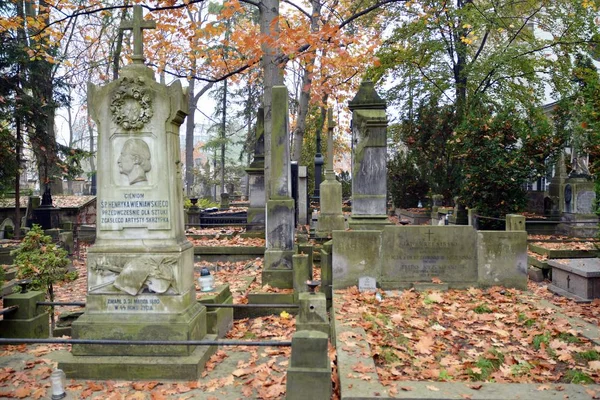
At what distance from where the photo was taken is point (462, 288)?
24.7 ft

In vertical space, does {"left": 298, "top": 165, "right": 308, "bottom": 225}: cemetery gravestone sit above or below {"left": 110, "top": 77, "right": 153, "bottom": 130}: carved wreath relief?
below

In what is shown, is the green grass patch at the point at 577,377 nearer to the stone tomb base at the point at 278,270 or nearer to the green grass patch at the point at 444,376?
the green grass patch at the point at 444,376

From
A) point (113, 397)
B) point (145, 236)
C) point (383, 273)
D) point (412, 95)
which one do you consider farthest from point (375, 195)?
point (412, 95)

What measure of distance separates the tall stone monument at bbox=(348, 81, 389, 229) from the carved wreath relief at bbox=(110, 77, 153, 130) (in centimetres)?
693

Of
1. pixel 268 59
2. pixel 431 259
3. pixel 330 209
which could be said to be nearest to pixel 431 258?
pixel 431 259

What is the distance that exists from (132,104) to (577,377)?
556 cm

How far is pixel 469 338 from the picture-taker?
17.8ft

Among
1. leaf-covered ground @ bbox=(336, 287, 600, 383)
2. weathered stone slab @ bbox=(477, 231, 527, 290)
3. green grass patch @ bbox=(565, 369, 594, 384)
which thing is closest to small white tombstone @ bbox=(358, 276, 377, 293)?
leaf-covered ground @ bbox=(336, 287, 600, 383)

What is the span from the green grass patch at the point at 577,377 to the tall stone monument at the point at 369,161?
6.81m

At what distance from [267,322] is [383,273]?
2.12 meters

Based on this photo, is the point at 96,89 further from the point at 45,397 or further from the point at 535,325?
the point at 535,325

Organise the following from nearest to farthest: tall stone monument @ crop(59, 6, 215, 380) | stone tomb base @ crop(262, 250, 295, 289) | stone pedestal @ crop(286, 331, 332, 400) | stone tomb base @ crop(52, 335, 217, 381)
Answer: stone pedestal @ crop(286, 331, 332, 400)
stone tomb base @ crop(52, 335, 217, 381)
tall stone monument @ crop(59, 6, 215, 380)
stone tomb base @ crop(262, 250, 295, 289)

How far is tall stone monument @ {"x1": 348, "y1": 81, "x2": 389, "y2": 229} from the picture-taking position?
11.2 m

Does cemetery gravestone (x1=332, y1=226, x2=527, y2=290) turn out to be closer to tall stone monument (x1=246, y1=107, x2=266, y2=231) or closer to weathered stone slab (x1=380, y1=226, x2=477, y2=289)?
weathered stone slab (x1=380, y1=226, x2=477, y2=289)
